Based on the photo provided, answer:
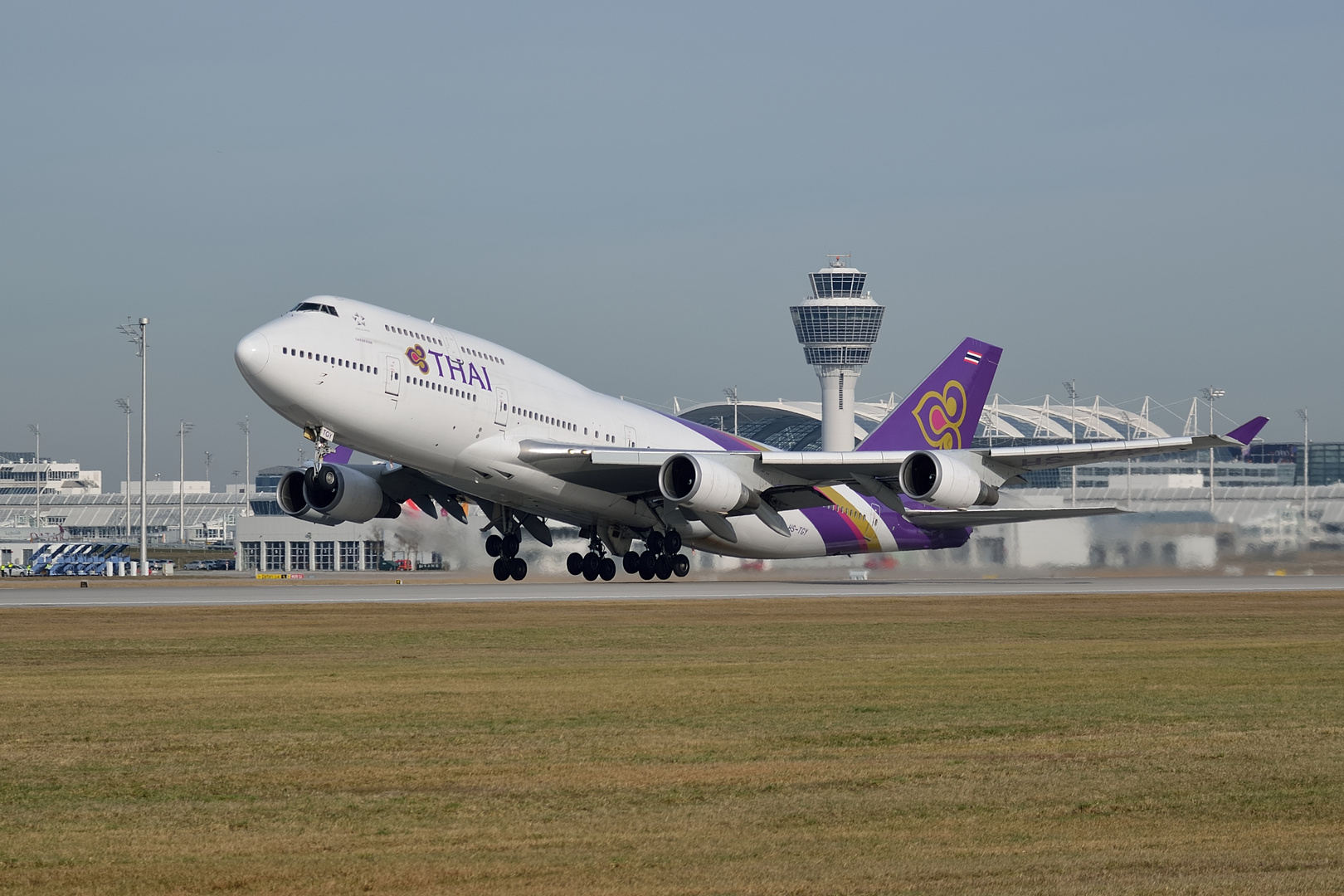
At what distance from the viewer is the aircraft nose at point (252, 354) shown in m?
38.1

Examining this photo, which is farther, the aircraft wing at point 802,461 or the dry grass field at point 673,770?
the aircraft wing at point 802,461

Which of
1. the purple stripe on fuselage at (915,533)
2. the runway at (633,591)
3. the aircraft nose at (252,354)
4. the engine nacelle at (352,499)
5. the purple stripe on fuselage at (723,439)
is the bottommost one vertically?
the runway at (633,591)

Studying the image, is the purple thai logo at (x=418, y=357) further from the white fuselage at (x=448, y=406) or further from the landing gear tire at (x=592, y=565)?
the landing gear tire at (x=592, y=565)

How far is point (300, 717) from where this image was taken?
52.2 feet

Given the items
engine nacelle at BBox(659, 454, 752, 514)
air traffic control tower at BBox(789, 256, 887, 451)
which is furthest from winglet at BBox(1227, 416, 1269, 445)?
air traffic control tower at BBox(789, 256, 887, 451)

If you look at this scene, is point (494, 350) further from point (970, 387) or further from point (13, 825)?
point (13, 825)

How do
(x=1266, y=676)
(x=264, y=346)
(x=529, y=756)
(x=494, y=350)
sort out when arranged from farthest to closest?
(x=494, y=350) → (x=264, y=346) → (x=1266, y=676) → (x=529, y=756)

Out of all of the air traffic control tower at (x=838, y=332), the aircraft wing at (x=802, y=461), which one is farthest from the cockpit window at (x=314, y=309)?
the air traffic control tower at (x=838, y=332)

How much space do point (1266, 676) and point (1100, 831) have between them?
11.5 meters

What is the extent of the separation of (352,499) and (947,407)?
22.5 m

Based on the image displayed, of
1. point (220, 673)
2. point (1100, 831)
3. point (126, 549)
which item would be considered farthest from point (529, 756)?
point (126, 549)

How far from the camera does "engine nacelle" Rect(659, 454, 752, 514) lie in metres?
45.1

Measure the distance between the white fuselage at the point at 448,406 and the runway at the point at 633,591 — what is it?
293 centimetres

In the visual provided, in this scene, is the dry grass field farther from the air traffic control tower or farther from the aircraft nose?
the air traffic control tower
